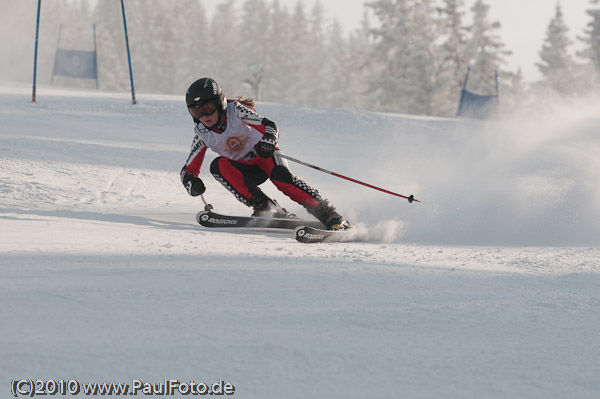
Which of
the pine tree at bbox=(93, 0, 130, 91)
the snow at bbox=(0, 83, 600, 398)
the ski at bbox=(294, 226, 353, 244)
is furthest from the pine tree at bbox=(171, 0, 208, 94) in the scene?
the ski at bbox=(294, 226, 353, 244)

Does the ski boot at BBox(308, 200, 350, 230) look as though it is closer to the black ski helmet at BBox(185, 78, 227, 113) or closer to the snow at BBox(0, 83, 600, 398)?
the snow at BBox(0, 83, 600, 398)

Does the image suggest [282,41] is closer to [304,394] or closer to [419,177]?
[419,177]

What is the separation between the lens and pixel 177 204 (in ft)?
19.7

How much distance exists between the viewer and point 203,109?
4559mm

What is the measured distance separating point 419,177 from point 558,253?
362 cm

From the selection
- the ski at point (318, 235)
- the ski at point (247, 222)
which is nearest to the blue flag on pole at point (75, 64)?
the ski at point (247, 222)

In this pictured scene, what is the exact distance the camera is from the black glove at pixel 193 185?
4758mm

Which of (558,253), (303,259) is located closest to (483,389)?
(303,259)

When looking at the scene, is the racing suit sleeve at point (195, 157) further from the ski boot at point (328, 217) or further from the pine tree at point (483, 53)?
the pine tree at point (483, 53)

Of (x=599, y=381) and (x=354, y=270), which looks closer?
(x=599, y=381)

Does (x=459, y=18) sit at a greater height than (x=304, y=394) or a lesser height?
greater

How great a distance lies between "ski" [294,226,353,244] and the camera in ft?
14.2

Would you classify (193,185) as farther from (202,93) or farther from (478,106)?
(478,106)

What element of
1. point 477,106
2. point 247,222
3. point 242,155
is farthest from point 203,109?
point 477,106
